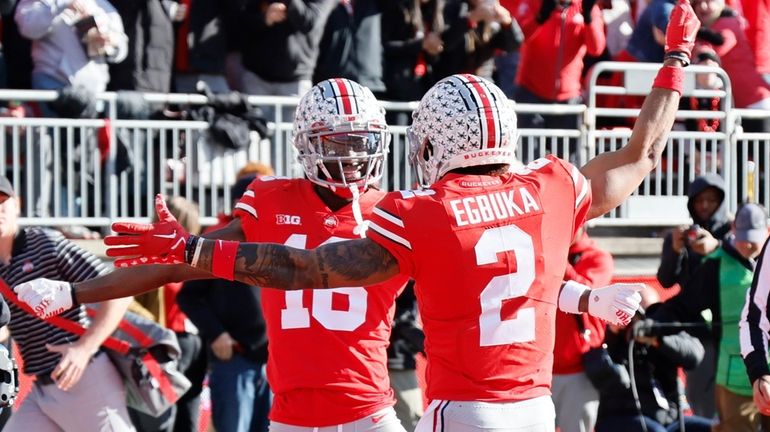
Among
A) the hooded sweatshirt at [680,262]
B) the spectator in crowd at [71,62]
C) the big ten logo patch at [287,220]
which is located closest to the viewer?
the big ten logo patch at [287,220]

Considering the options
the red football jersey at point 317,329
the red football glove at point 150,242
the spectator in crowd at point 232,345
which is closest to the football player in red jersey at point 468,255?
the red football glove at point 150,242

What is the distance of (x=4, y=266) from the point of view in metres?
6.55

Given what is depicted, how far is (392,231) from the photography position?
418 centimetres

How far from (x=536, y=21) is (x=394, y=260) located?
6.70 m

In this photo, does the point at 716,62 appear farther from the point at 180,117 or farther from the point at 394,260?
the point at 394,260

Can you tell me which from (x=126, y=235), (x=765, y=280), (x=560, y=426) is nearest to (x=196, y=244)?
(x=126, y=235)

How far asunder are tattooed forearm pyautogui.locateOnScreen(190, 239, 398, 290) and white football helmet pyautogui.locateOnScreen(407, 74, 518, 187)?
1.28ft

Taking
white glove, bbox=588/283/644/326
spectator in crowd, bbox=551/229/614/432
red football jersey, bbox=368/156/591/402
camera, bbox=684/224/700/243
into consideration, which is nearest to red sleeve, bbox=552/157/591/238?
red football jersey, bbox=368/156/591/402

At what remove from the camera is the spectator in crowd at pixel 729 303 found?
25.3ft

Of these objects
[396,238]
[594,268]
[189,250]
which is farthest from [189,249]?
[594,268]

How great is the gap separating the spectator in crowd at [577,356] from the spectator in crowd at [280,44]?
2840 millimetres

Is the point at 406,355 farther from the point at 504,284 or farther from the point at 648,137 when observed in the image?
the point at 504,284

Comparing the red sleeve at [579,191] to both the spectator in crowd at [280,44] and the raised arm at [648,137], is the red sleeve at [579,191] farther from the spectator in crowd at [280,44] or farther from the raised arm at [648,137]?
the spectator in crowd at [280,44]

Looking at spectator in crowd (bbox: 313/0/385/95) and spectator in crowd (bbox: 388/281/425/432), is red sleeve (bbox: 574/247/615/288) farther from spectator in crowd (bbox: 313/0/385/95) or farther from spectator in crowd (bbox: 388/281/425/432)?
spectator in crowd (bbox: 313/0/385/95)
